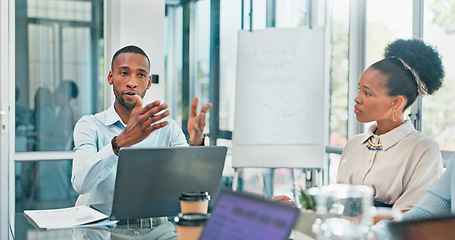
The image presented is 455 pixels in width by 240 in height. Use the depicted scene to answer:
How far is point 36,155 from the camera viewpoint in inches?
139

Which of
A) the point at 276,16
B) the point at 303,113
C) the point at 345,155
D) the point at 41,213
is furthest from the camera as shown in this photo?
the point at 276,16

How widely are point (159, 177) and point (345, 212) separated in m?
0.68

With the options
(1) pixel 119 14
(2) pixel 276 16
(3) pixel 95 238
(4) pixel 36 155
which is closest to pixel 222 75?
(2) pixel 276 16

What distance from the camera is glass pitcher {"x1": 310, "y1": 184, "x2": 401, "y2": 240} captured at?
952mm

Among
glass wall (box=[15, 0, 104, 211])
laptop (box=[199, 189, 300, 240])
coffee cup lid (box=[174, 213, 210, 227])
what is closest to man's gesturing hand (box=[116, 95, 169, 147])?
coffee cup lid (box=[174, 213, 210, 227])

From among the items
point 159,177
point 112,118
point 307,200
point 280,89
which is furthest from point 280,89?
point 307,200

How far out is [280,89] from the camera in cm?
337

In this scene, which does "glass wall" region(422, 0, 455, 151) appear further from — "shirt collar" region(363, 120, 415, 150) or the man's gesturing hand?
the man's gesturing hand

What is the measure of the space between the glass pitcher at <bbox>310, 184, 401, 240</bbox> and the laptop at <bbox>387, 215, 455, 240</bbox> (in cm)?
9

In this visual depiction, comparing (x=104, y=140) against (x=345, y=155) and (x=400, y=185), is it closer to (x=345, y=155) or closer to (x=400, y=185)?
(x=345, y=155)

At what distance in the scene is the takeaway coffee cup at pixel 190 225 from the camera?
1093 mm

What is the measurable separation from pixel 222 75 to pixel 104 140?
2.39m

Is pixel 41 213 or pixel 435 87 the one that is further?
pixel 435 87

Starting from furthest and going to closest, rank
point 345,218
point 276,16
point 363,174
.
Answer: point 276,16, point 363,174, point 345,218
